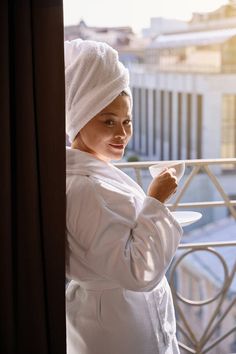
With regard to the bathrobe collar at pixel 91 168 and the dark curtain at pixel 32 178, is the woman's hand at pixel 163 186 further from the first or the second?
the dark curtain at pixel 32 178

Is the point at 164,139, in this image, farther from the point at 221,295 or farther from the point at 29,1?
the point at 29,1

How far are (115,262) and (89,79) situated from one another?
0.40 meters

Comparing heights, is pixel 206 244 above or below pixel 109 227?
below

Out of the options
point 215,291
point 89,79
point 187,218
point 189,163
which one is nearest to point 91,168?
point 89,79

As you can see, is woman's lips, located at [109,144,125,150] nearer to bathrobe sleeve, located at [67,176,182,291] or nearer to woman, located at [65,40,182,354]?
woman, located at [65,40,182,354]

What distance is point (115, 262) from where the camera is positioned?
1088 millimetres

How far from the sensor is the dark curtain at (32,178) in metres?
1.09

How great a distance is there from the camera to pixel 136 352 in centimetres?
120

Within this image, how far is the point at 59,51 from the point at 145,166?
0.78 m

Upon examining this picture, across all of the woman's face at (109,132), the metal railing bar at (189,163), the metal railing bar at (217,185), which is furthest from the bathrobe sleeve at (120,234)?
the metal railing bar at (217,185)

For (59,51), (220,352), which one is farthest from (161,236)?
Result: (220,352)

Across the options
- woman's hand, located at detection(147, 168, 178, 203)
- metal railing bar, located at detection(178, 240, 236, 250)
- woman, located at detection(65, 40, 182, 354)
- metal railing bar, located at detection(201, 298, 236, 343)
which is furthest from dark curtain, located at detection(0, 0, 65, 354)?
metal railing bar, located at detection(201, 298, 236, 343)

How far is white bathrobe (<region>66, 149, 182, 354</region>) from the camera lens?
3.61 ft

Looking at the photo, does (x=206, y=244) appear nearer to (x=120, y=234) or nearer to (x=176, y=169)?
(x=176, y=169)
